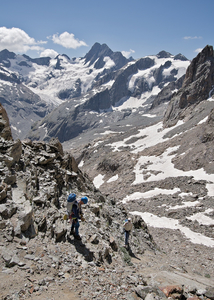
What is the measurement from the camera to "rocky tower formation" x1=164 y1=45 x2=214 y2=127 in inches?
2958

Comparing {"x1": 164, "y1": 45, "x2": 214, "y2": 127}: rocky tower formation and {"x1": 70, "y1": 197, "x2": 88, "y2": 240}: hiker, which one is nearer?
{"x1": 70, "y1": 197, "x2": 88, "y2": 240}: hiker

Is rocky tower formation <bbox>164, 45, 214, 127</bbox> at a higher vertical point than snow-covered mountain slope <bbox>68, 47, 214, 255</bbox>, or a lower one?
higher

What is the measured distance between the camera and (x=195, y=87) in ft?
255

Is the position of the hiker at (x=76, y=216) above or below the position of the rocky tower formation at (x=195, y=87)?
below

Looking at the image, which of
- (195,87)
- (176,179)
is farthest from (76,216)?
(195,87)

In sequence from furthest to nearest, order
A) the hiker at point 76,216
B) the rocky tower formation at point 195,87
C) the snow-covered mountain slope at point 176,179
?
the rocky tower formation at point 195,87 → the snow-covered mountain slope at point 176,179 → the hiker at point 76,216

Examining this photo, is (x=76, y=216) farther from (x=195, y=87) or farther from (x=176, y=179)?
(x=195, y=87)

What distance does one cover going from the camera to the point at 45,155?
561 inches

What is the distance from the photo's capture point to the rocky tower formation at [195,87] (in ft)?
246

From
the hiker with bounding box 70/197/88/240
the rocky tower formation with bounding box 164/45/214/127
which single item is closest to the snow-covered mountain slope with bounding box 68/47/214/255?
the rocky tower formation with bounding box 164/45/214/127

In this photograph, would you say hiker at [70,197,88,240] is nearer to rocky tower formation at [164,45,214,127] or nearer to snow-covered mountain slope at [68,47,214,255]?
snow-covered mountain slope at [68,47,214,255]

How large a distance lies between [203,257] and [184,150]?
104ft

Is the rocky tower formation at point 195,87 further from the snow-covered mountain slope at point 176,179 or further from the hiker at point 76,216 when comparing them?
the hiker at point 76,216

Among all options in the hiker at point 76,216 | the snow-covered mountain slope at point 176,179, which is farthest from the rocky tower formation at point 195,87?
the hiker at point 76,216
